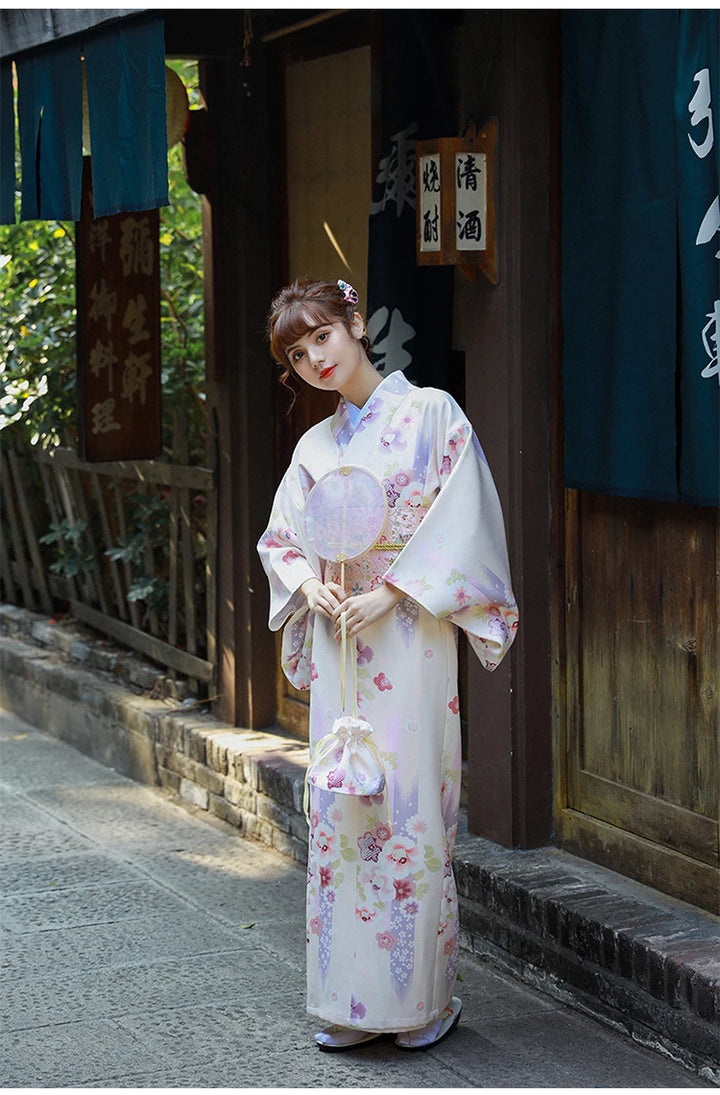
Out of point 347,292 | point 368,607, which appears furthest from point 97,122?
point 368,607

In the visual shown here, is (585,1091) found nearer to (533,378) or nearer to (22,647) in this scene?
(533,378)

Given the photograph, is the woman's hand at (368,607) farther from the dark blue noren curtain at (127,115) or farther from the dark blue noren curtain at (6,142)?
the dark blue noren curtain at (6,142)

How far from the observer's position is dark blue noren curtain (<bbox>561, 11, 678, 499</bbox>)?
14.7ft

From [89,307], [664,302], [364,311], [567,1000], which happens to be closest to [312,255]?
[364,311]

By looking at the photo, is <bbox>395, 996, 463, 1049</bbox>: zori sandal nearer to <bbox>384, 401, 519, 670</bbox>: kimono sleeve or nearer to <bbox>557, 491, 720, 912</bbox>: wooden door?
<bbox>557, 491, 720, 912</bbox>: wooden door

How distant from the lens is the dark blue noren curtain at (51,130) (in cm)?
566

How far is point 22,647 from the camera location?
30.6ft

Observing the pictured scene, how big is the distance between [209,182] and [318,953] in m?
3.94

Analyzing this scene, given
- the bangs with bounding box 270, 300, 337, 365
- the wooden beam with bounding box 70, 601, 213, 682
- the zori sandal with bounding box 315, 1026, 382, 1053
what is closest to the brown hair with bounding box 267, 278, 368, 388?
the bangs with bounding box 270, 300, 337, 365

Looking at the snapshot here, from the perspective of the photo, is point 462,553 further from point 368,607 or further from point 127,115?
point 127,115

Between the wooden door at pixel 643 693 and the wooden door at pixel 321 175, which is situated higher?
the wooden door at pixel 321 175

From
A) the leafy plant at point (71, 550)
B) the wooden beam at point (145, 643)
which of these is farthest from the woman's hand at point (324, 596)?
the leafy plant at point (71, 550)

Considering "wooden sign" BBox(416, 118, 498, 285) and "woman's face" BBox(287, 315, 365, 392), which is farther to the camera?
"wooden sign" BBox(416, 118, 498, 285)

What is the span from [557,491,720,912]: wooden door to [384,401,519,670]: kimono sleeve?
66 cm
